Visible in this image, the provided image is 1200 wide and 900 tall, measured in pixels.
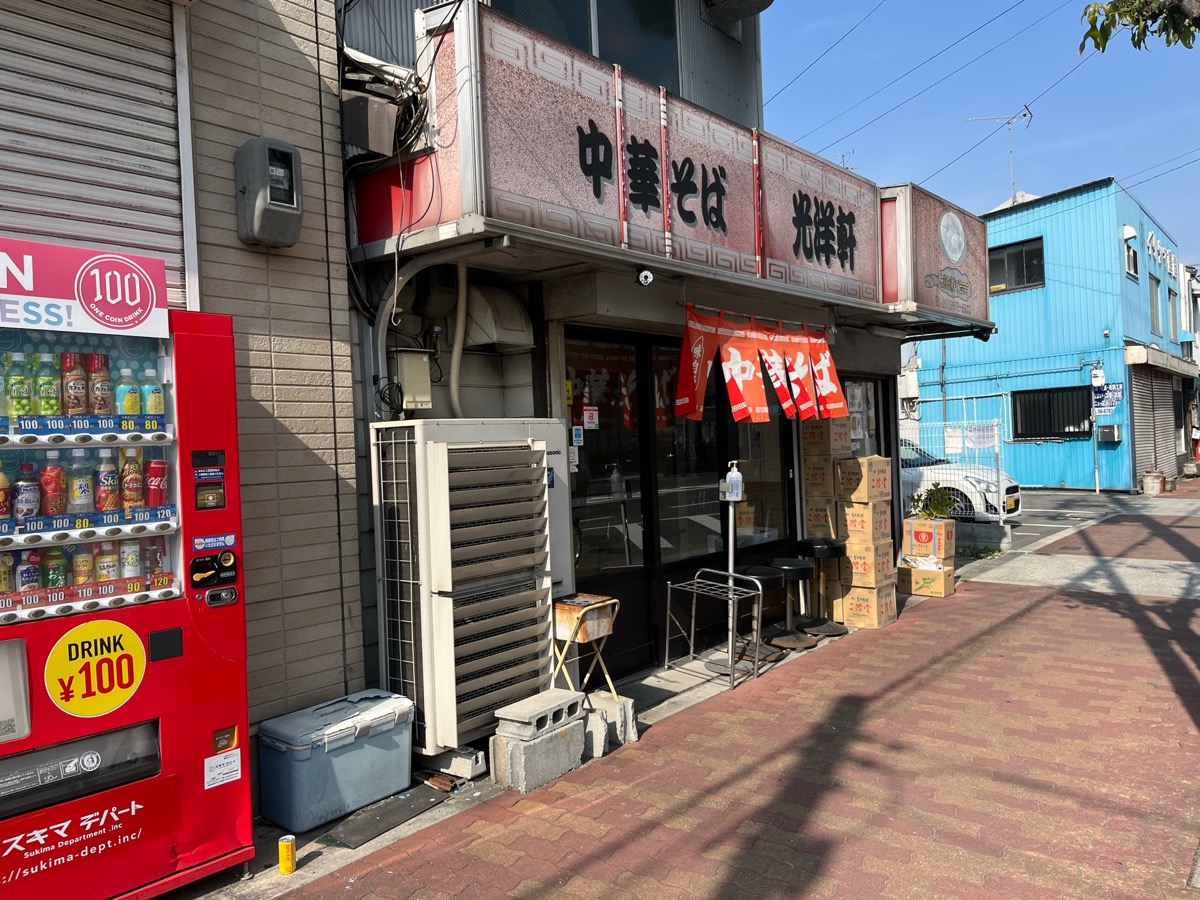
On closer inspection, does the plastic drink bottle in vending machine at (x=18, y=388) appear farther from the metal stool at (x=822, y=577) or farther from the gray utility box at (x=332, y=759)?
the metal stool at (x=822, y=577)

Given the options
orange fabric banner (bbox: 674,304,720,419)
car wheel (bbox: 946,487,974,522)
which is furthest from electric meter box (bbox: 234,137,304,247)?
car wheel (bbox: 946,487,974,522)

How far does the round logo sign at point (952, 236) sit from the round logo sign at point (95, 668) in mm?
9225

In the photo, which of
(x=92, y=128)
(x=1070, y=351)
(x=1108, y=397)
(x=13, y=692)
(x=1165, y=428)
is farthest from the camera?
(x=1165, y=428)

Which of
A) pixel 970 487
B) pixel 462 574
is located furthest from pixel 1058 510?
pixel 462 574

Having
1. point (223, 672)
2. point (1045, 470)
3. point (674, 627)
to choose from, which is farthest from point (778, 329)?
point (1045, 470)

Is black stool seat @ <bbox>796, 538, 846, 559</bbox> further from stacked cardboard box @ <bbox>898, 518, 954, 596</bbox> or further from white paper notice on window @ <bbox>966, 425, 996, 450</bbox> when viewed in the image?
white paper notice on window @ <bbox>966, 425, 996, 450</bbox>

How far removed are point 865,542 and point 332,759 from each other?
618cm

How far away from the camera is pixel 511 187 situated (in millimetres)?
4930

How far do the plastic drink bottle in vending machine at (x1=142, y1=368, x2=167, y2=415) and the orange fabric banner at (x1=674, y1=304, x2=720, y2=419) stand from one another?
380cm

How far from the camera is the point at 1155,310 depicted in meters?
25.5

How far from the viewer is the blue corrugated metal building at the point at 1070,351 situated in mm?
21391

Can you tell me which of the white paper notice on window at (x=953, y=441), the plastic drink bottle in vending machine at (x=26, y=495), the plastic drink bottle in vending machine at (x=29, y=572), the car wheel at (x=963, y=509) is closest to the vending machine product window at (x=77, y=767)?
the plastic drink bottle in vending machine at (x=29, y=572)

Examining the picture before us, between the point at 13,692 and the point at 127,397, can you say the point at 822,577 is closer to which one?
the point at 127,397

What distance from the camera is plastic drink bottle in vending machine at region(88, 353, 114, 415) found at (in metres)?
3.51
